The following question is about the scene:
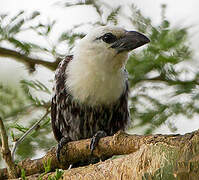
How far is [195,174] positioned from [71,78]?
7.22ft

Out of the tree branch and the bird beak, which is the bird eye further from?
the tree branch

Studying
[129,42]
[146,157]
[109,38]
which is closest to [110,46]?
[109,38]

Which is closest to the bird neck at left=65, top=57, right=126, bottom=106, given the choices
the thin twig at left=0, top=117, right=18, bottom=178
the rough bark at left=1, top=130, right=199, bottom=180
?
the rough bark at left=1, top=130, right=199, bottom=180

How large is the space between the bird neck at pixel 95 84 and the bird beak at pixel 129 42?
21cm

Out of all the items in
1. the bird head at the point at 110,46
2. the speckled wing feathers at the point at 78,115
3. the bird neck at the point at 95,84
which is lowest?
the speckled wing feathers at the point at 78,115

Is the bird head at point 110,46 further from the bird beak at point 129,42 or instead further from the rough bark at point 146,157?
the rough bark at point 146,157

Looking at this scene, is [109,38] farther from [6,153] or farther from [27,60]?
[6,153]

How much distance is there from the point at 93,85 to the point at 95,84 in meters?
0.02

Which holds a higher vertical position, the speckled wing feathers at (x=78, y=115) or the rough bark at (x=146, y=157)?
the rough bark at (x=146, y=157)

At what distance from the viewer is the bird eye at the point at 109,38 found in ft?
12.4

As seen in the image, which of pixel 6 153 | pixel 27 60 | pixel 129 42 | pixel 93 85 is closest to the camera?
pixel 6 153

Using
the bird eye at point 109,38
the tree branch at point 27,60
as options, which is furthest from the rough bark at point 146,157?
the tree branch at point 27,60

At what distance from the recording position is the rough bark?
6.14ft

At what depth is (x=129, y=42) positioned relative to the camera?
3662mm
